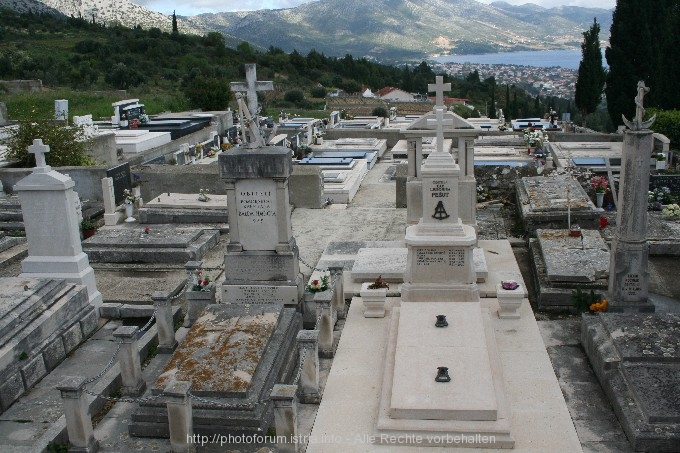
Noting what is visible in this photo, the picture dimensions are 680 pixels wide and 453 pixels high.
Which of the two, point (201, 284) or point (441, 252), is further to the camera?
point (201, 284)

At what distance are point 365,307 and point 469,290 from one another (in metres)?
1.51

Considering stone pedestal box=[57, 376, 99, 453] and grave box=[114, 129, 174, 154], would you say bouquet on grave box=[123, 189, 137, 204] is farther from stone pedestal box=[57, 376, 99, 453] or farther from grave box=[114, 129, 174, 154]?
stone pedestal box=[57, 376, 99, 453]

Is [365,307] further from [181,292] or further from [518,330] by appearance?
[181,292]

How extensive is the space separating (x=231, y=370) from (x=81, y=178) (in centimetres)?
1102

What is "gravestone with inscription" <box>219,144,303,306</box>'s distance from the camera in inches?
374

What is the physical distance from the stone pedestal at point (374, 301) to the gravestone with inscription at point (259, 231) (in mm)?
1119

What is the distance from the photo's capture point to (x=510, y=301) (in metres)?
8.98

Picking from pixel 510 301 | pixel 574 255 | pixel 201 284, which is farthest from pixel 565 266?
pixel 201 284

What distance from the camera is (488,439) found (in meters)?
6.10

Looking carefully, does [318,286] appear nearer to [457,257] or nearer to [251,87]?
[457,257]

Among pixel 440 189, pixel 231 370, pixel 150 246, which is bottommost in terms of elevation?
pixel 231 370

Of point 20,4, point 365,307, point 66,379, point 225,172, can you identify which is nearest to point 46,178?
point 225,172

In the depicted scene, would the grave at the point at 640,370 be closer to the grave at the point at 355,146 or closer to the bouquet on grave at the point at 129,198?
the bouquet on grave at the point at 129,198

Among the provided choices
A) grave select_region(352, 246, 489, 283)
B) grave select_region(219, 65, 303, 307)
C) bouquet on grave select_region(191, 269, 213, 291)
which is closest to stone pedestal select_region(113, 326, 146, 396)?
bouquet on grave select_region(191, 269, 213, 291)
